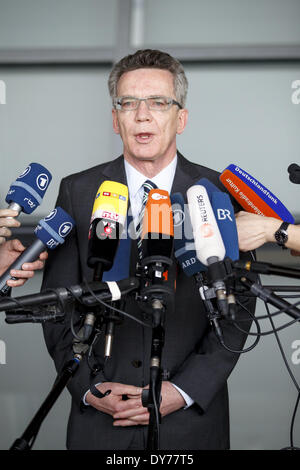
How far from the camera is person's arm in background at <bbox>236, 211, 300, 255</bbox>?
1422mm

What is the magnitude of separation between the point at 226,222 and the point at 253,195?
1.17 feet

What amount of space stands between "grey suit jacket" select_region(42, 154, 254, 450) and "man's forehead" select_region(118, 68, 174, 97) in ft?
1.01

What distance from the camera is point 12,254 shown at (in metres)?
1.68

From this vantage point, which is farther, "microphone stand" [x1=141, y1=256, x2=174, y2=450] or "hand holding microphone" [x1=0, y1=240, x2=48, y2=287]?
"hand holding microphone" [x1=0, y1=240, x2=48, y2=287]

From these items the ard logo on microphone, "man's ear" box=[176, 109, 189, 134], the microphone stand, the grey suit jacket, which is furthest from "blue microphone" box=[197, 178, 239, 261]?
the ard logo on microphone

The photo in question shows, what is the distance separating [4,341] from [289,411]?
5.83 ft

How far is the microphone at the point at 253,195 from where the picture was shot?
158cm

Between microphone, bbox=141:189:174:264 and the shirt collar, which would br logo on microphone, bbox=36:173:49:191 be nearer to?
the shirt collar

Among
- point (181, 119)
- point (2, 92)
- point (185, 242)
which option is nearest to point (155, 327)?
point (185, 242)

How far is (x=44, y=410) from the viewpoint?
1034mm

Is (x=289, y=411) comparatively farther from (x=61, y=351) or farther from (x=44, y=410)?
(x=44, y=410)

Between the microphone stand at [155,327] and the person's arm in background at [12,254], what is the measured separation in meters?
0.48

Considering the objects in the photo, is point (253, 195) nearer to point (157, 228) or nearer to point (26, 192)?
point (157, 228)

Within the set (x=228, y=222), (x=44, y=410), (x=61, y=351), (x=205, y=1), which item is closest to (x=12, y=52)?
(x=205, y=1)
